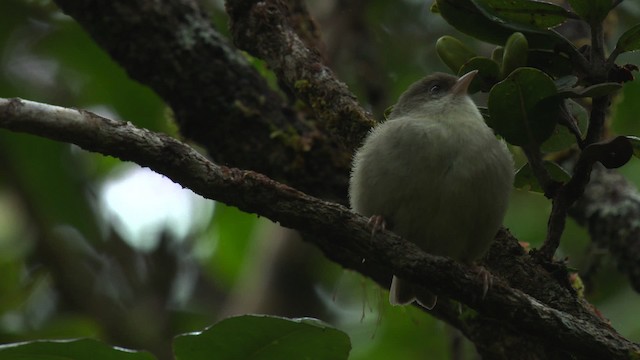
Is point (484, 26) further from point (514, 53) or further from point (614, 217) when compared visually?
point (614, 217)

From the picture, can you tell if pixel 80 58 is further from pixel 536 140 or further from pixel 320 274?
pixel 536 140

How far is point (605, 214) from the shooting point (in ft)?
Answer: 16.1

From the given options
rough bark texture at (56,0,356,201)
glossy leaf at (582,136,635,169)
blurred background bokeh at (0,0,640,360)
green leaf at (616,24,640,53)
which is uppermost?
green leaf at (616,24,640,53)

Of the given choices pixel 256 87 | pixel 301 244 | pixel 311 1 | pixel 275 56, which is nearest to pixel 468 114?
pixel 275 56

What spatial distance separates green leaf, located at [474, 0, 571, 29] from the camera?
10.4 ft

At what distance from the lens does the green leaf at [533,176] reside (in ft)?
11.3

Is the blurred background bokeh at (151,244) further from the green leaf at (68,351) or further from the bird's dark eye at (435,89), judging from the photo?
the green leaf at (68,351)

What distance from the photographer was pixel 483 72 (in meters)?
3.24

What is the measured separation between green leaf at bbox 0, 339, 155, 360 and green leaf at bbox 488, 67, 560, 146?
137cm

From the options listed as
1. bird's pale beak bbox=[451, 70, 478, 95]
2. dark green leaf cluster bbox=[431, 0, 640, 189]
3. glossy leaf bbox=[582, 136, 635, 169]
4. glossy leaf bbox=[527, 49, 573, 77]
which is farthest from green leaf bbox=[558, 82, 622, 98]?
bird's pale beak bbox=[451, 70, 478, 95]

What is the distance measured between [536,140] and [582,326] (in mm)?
624

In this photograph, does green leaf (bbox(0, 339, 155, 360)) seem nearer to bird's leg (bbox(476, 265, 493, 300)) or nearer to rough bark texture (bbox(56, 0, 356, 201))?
bird's leg (bbox(476, 265, 493, 300))

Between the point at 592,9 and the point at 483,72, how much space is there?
A: 417mm

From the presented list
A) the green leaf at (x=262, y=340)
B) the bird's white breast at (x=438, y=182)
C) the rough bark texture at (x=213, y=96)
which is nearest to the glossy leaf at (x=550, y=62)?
the bird's white breast at (x=438, y=182)
